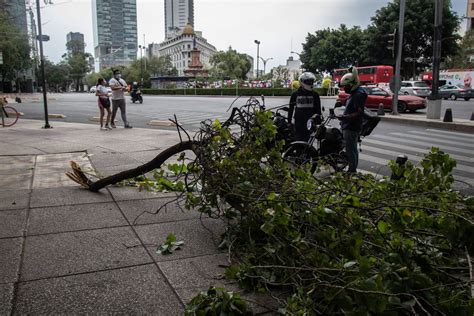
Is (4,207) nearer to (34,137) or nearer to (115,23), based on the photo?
(34,137)

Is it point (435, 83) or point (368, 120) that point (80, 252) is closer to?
point (368, 120)

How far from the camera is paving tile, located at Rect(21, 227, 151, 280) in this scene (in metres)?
3.29

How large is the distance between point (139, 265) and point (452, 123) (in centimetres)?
1500

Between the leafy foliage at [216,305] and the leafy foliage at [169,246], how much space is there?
1.15 metres

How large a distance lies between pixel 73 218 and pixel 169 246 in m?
1.40

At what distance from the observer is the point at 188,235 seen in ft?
13.5

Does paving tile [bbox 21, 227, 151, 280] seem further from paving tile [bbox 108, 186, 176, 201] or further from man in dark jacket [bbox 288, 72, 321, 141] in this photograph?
man in dark jacket [bbox 288, 72, 321, 141]

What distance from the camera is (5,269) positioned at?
3260 millimetres

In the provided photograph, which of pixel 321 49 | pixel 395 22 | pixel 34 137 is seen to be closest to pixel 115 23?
pixel 321 49

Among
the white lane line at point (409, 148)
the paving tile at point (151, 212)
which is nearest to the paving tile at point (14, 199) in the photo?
the paving tile at point (151, 212)

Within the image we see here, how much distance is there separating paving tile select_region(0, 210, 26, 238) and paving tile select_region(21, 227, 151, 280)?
269mm

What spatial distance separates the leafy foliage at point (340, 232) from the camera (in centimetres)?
237

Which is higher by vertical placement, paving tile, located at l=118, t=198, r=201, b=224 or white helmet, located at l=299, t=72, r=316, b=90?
white helmet, located at l=299, t=72, r=316, b=90

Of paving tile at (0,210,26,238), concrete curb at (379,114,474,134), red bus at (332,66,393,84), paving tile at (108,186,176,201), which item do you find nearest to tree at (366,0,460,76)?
red bus at (332,66,393,84)
